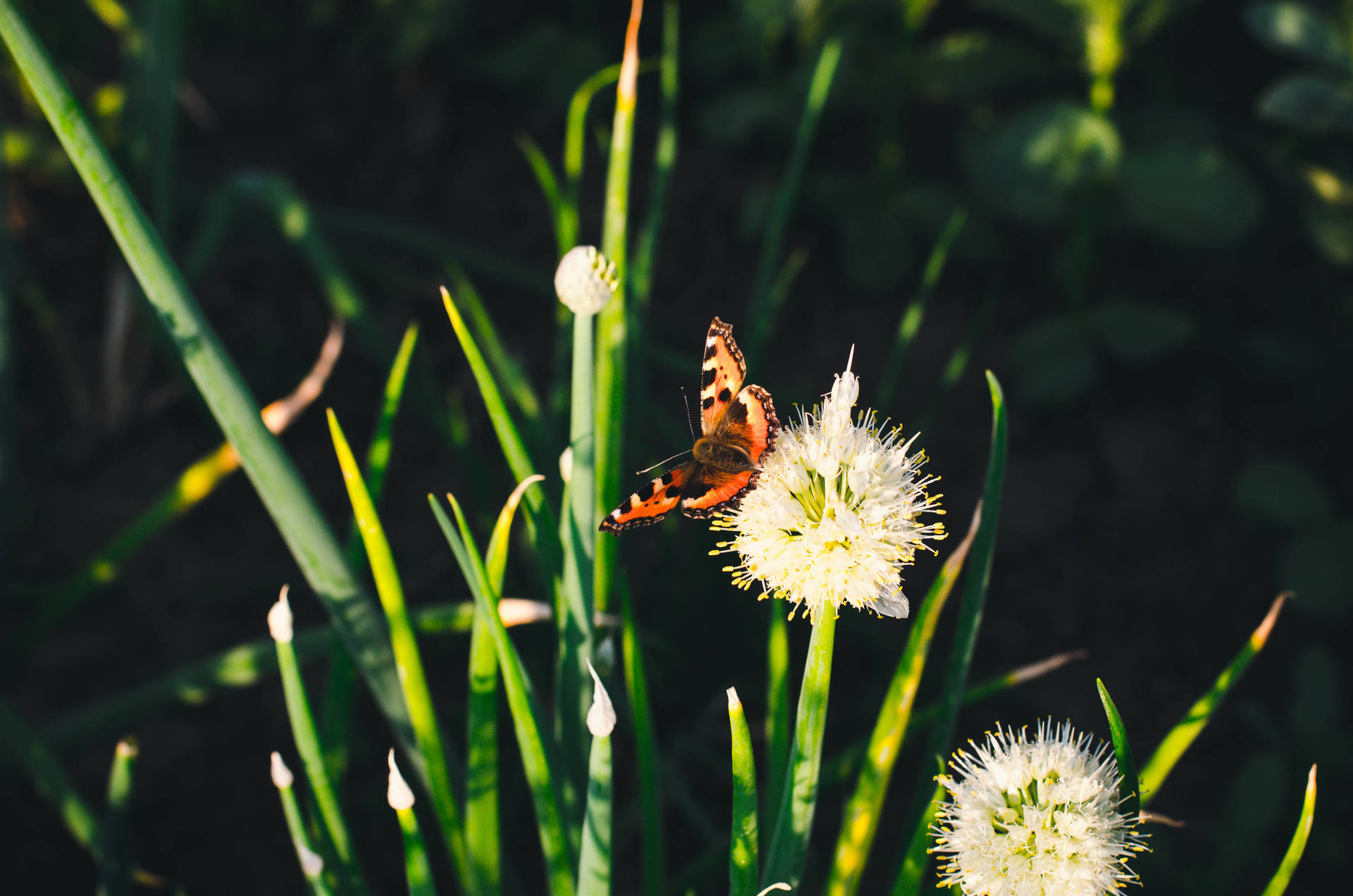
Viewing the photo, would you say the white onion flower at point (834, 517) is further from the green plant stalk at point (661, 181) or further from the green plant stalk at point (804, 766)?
the green plant stalk at point (661, 181)

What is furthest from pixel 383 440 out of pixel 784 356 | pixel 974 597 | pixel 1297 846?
pixel 784 356

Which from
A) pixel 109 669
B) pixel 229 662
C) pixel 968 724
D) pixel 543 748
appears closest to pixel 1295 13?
pixel 968 724

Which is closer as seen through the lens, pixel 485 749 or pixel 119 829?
pixel 485 749

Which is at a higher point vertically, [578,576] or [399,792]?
[578,576]

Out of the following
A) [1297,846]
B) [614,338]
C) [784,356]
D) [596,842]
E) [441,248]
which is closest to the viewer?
[1297,846]

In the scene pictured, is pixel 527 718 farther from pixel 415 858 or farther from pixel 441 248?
pixel 441 248

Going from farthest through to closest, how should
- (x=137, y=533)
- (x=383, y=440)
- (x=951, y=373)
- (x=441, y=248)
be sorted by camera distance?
(x=441, y=248) < (x=951, y=373) < (x=137, y=533) < (x=383, y=440)

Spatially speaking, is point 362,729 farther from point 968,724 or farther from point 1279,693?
point 1279,693
